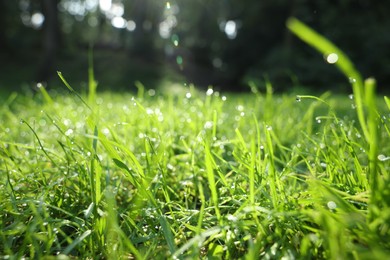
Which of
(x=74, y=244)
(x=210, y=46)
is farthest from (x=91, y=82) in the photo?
(x=210, y=46)

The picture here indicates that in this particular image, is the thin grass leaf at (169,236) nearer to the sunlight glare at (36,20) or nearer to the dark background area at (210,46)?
the dark background area at (210,46)

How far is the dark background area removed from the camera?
13000 mm

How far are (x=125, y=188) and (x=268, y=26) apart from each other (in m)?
16.7

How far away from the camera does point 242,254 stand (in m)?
0.75

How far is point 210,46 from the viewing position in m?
20.3

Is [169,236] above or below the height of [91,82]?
below

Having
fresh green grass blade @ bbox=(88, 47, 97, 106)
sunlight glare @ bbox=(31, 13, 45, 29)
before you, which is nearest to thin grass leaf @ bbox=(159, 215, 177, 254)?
fresh green grass blade @ bbox=(88, 47, 97, 106)

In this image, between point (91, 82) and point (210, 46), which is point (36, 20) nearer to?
point (210, 46)

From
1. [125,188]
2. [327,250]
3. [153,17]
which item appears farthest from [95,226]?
[153,17]

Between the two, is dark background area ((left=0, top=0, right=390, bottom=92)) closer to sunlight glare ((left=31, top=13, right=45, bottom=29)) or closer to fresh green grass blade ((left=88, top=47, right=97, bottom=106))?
sunlight glare ((left=31, top=13, right=45, bottom=29))

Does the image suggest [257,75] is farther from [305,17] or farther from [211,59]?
[211,59]

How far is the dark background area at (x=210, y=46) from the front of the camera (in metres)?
13.0

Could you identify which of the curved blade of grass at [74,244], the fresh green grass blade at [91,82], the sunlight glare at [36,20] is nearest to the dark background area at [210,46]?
the sunlight glare at [36,20]

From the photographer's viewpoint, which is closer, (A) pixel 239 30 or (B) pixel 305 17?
(B) pixel 305 17
